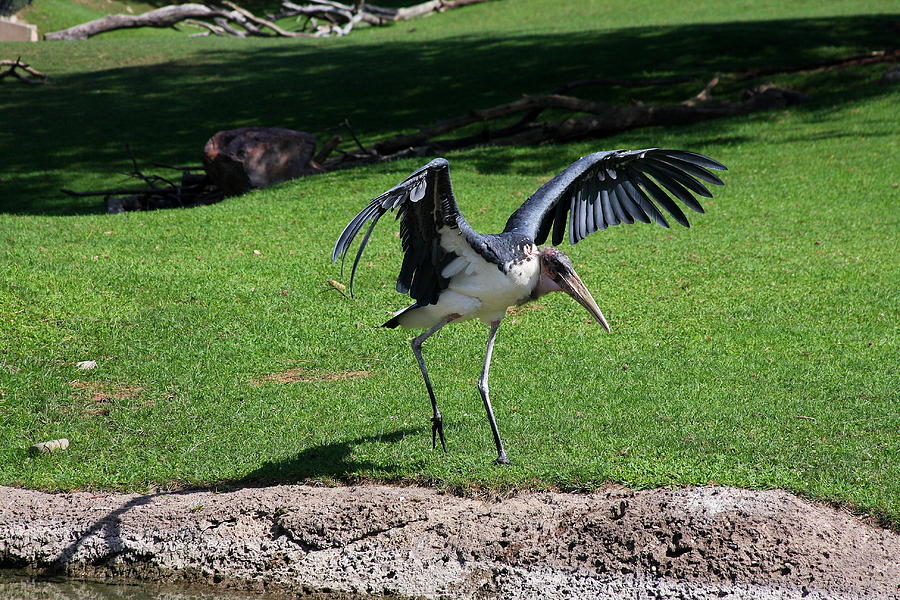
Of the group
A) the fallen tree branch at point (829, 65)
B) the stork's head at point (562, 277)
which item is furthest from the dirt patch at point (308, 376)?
the fallen tree branch at point (829, 65)

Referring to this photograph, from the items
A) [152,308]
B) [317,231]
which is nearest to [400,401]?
[152,308]

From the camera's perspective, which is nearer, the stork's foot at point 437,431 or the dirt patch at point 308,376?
the stork's foot at point 437,431

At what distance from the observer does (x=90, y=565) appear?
4.45 m

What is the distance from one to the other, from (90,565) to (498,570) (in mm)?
1914

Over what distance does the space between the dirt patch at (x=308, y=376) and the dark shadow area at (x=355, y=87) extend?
5.84 meters

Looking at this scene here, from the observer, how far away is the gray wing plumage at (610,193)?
16.9 feet

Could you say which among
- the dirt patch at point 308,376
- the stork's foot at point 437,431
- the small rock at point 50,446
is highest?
the stork's foot at point 437,431

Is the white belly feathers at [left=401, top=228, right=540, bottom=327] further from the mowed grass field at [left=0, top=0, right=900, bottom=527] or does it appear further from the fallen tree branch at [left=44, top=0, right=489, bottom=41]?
the fallen tree branch at [left=44, top=0, right=489, bottom=41]

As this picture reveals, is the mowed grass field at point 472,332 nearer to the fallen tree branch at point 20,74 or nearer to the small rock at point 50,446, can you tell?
the small rock at point 50,446

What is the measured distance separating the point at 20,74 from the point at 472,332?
47.6 feet

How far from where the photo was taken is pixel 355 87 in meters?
17.2

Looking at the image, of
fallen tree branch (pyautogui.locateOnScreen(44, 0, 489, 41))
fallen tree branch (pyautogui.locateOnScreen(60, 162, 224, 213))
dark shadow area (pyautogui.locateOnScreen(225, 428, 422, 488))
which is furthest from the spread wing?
fallen tree branch (pyautogui.locateOnScreen(44, 0, 489, 41))

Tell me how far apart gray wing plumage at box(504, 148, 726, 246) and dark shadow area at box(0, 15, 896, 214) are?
20.8 feet

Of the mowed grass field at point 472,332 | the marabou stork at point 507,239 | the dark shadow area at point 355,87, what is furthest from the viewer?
the dark shadow area at point 355,87
